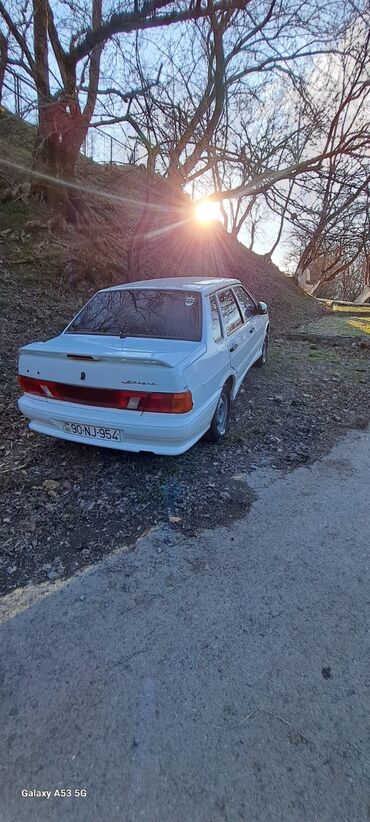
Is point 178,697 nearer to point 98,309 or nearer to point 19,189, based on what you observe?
point 98,309

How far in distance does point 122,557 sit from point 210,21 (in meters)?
10.9

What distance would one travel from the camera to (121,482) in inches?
125

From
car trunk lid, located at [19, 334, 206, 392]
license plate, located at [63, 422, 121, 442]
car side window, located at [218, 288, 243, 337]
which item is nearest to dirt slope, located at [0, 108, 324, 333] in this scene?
car side window, located at [218, 288, 243, 337]

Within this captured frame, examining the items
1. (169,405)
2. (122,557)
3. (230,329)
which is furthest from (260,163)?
(122,557)

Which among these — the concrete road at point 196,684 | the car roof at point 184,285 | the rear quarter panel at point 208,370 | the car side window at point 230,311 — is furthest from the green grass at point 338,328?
the concrete road at point 196,684

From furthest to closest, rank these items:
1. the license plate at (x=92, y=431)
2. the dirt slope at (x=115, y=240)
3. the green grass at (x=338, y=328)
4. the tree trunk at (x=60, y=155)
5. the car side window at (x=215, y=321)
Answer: the green grass at (x=338, y=328) < the dirt slope at (x=115, y=240) < the tree trunk at (x=60, y=155) < the car side window at (x=215, y=321) < the license plate at (x=92, y=431)

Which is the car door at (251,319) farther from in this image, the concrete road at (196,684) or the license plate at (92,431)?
the concrete road at (196,684)

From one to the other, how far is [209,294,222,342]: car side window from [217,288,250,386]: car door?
0.46ft

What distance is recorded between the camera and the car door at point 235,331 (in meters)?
4.15

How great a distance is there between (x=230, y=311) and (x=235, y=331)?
254mm

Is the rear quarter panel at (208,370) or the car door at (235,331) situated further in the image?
the car door at (235,331)

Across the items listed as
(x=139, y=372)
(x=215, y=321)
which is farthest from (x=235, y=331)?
(x=139, y=372)

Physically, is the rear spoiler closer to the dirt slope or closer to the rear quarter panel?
the rear quarter panel

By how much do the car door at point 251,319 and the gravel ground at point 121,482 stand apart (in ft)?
2.67
